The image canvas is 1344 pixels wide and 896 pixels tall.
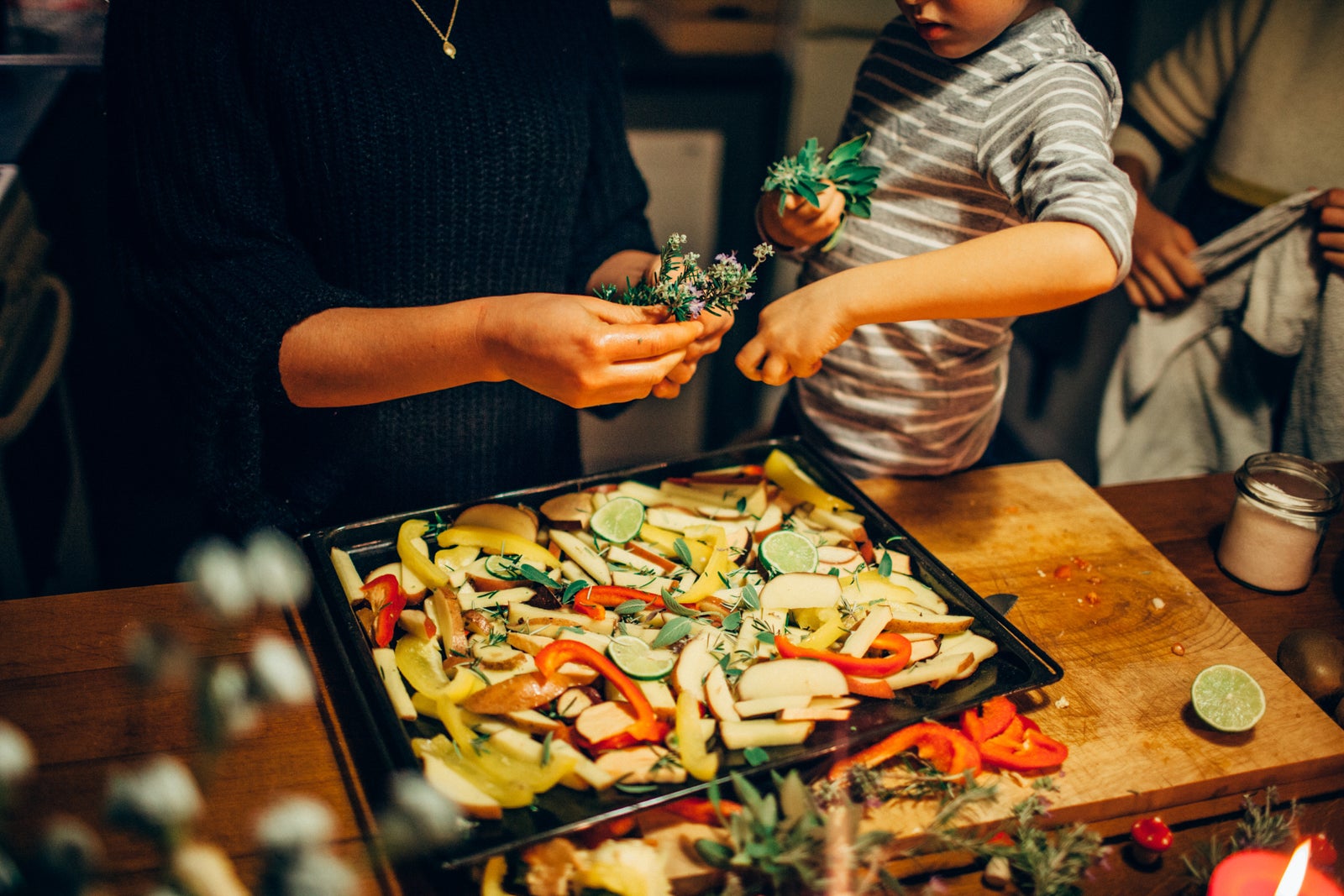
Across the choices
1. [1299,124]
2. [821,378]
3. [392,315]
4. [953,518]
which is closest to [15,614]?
[392,315]

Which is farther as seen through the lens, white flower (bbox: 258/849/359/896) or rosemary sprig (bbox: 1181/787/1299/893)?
rosemary sprig (bbox: 1181/787/1299/893)

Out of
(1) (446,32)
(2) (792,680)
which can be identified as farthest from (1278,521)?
(1) (446,32)

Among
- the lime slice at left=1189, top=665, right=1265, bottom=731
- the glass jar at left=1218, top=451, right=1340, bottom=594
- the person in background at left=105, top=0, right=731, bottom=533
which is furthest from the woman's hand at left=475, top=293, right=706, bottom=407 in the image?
the glass jar at left=1218, top=451, right=1340, bottom=594

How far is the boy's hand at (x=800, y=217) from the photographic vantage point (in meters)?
1.33

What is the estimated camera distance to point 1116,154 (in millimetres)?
1957

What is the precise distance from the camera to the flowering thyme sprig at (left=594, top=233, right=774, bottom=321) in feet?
3.84

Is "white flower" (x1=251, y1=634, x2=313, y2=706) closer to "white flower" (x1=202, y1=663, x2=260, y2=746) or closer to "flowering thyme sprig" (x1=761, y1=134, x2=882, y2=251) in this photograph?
"white flower" (x1=202, y1=663, x2=260, y2=746)

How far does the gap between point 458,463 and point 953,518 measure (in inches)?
34.4

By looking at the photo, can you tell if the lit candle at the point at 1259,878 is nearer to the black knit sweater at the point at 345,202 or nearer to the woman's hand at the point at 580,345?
the woman's hand at the point at 580,345

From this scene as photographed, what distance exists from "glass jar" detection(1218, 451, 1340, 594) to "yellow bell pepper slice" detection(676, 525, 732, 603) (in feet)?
2.78

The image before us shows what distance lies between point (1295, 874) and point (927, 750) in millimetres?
362

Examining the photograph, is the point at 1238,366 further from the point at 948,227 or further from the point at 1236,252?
the point at 948,227

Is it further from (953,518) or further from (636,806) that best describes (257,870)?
(953,518)

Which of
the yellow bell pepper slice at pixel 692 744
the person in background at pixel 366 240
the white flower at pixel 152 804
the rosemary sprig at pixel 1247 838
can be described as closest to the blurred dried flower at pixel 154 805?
the white flower at pixel 152 804
